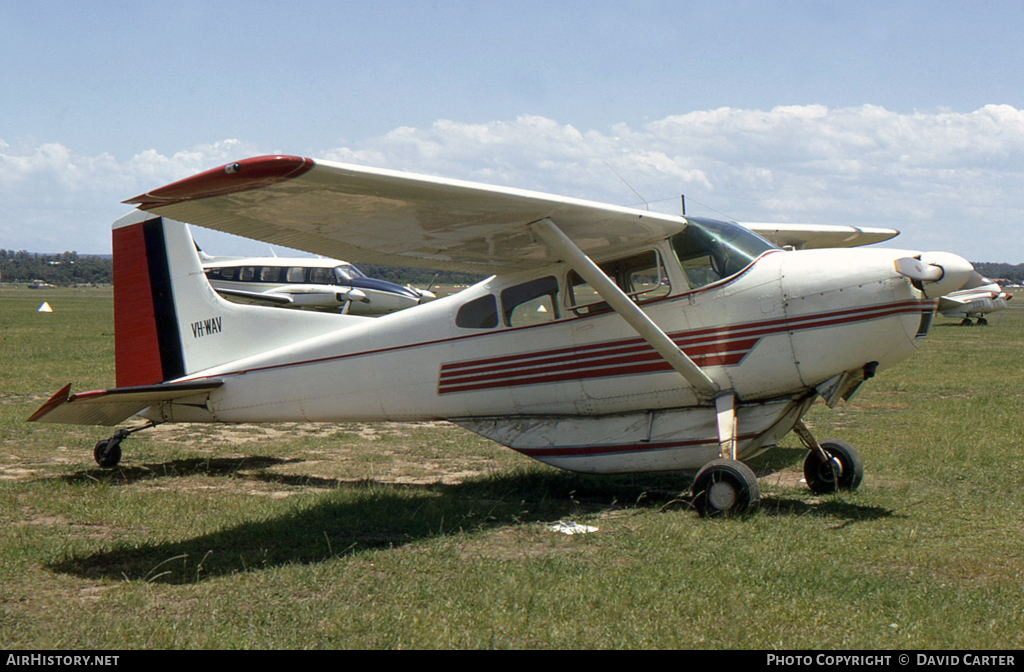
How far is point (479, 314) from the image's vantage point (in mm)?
7824

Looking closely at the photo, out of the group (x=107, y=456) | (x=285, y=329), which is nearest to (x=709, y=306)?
(x=285, y=329)

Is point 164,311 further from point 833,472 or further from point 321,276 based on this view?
point 321,276

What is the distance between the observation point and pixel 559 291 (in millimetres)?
7461

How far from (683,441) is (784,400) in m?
0.91

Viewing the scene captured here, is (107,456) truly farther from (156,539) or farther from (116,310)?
(156,539)

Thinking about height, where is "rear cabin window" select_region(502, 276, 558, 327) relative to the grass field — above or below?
above

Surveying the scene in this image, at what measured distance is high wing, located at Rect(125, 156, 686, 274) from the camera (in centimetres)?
484

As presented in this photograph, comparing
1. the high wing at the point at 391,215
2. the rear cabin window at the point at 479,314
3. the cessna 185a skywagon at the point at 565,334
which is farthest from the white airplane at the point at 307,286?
the high wing at the point at 391,215

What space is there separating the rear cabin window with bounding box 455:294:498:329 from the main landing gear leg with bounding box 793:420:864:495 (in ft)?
9.70

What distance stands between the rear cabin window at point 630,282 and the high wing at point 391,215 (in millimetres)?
138

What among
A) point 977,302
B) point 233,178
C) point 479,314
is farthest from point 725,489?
point 977,302

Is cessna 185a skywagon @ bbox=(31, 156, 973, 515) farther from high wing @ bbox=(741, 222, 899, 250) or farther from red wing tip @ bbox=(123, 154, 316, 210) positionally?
high wing @ bbox=(741, 222, 899, 250)

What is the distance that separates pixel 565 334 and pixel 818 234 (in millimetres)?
4596

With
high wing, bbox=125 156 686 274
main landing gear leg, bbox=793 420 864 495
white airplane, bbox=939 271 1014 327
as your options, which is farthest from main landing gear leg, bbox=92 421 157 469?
white airplane, bbox=939 271 1014 327
